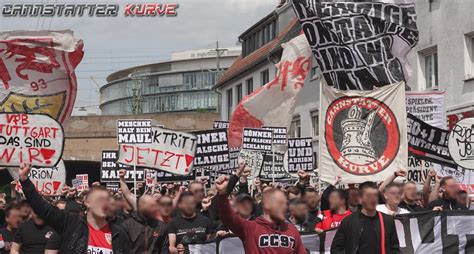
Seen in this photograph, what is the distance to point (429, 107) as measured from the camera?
16.8 meters

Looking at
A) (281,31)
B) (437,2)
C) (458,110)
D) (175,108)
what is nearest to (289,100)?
(458,110)

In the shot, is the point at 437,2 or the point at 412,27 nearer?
the point at 412,27

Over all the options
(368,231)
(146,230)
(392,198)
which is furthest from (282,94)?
(368,231)

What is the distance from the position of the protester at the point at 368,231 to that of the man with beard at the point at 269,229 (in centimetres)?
114

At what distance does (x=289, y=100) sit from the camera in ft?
77.3

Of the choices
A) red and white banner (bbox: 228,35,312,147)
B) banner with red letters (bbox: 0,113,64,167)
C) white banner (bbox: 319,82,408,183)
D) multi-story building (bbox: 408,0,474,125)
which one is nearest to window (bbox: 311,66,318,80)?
multi-story building (bbox: 408,0,474,125)

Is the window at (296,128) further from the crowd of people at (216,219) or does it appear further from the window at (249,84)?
the crowd of people at (216,219)

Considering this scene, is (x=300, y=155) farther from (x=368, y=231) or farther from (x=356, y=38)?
(x=368, y=231)

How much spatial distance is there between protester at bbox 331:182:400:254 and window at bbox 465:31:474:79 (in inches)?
751

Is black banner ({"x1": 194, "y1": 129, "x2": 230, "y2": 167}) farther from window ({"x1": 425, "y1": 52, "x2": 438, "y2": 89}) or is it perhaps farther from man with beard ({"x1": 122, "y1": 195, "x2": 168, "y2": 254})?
window ({"x1": 425, "y1": 52, "x2": 438, "y2": 89})

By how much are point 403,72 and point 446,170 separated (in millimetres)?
2132

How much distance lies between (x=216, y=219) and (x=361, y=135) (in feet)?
10.2

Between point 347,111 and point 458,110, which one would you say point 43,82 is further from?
point 458,110

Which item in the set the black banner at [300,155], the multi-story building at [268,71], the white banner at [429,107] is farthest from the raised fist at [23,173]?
the multi-story building at [268,71]
